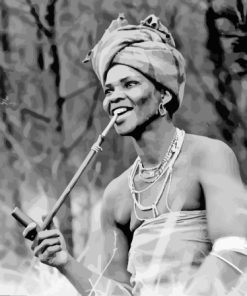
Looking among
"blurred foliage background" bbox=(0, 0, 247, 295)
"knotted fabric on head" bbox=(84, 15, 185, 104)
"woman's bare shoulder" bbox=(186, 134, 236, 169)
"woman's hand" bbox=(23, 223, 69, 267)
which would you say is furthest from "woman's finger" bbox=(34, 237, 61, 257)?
"knotted fabric on head" bbox=(84, 15, 185, 104)

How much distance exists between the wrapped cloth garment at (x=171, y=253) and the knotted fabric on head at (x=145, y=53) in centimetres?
51

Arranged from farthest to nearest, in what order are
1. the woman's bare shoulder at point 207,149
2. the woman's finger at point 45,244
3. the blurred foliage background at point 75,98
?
the blurred foliage background at point 75,98, the woman's bare shoulder at point 207,149, the woman's finger at point 45,244

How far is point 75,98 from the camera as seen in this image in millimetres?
3002

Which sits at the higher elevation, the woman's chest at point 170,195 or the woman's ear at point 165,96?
the woman's ear at point 165,96

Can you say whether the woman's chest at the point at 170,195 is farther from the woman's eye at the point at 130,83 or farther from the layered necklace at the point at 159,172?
the woman's eye at the point at 130,83

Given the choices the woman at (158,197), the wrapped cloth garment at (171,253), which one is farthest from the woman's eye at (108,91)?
the wrapped cloth garment at (171,253)

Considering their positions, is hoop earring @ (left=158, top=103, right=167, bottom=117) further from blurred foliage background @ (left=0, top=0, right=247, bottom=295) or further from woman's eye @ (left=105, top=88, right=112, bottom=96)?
woman's eye @ (left=105, top=88, right=112, bottom=96)

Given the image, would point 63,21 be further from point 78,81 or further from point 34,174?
point 34,174

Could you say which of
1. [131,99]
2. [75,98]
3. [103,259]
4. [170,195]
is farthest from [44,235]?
[75,98]

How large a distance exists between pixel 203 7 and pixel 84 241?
1.07 m

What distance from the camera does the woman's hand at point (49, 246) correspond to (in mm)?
2473

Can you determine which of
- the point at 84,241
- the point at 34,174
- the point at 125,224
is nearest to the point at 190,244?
the point at 125,224

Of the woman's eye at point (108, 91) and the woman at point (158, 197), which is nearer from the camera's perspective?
the woman at point (158, 197)

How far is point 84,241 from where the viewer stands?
2820 mm
